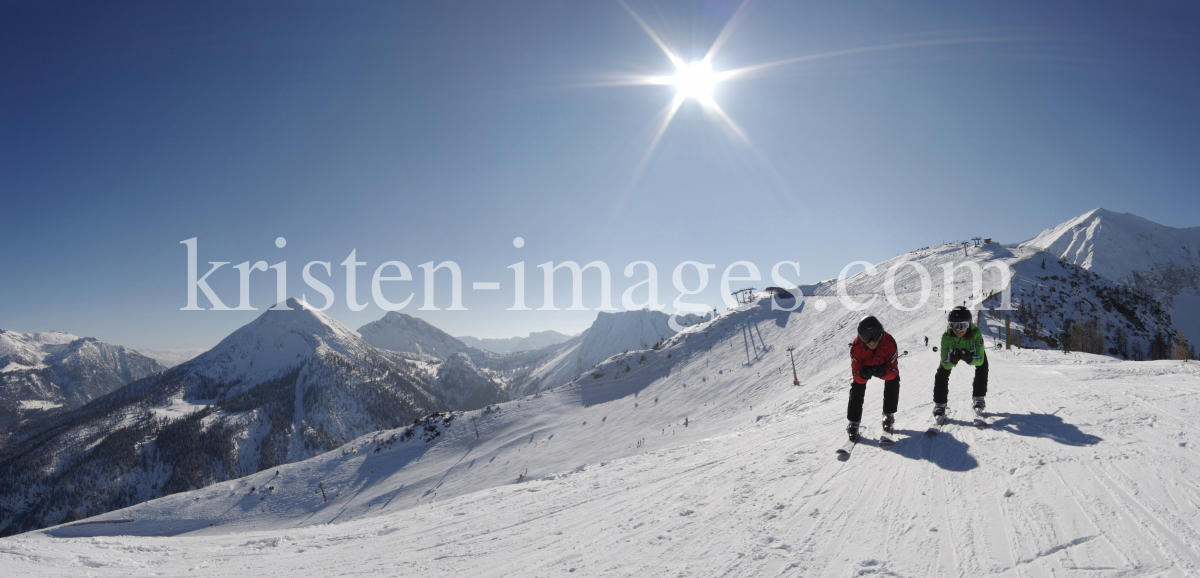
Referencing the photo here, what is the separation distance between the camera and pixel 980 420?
21.2 ft

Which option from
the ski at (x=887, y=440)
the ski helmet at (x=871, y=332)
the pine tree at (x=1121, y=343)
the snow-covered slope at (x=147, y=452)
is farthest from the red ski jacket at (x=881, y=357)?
the snow-covered slope at (x=147, y=452)

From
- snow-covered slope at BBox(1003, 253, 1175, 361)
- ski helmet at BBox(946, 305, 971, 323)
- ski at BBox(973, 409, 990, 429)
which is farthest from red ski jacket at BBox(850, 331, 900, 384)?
snow-covered slope at BBox(1003, 253, 1175, 361)

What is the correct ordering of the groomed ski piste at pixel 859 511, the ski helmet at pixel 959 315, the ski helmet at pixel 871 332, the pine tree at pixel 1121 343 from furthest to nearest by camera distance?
the pine tree at pixel 1121 343 → the ski helmet at pixel 959 315 → the ski helmet at pixel 871 332 → the groomed ski piste at pixel 859 511

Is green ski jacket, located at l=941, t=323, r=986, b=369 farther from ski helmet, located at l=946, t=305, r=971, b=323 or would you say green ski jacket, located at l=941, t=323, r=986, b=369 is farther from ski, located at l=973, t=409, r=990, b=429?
ski, located at l=973, t=409, r=990, b=429

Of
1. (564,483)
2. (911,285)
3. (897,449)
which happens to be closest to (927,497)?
(897,449)

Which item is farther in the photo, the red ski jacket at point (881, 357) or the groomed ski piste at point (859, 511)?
the red ski jacket at point (881, 357)

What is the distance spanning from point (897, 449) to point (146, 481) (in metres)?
226

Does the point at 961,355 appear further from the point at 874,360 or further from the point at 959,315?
the point at 874,360

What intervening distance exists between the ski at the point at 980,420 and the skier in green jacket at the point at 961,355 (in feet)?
0.24

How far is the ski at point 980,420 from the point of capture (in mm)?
6352

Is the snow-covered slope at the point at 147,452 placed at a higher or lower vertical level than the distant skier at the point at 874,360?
lower

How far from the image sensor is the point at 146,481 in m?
145

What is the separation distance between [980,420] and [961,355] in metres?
1.16

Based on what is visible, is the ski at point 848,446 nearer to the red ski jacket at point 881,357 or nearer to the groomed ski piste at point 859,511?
the groomed ski piste at point 859,511
